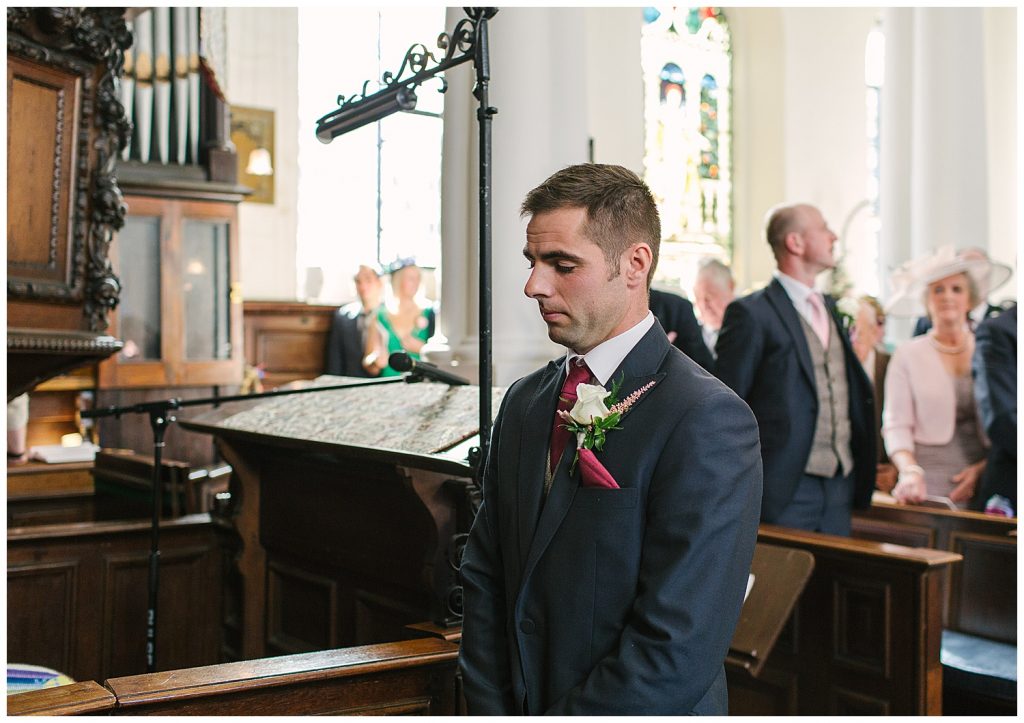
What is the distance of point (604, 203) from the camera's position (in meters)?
1.65

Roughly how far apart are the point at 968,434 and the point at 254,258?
28.9ft

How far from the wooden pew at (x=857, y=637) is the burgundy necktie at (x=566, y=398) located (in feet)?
4.40

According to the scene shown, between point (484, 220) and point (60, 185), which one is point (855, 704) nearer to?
point (484, 220)

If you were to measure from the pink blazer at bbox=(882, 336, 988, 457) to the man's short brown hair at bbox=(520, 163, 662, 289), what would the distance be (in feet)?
10.5

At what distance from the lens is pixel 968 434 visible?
14.9 feet

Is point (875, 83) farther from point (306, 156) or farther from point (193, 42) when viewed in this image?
point (193, 42)

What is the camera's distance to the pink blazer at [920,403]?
4.52m

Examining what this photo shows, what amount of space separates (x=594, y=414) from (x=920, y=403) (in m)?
3.32

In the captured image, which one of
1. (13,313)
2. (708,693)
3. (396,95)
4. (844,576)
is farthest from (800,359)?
(13,313)

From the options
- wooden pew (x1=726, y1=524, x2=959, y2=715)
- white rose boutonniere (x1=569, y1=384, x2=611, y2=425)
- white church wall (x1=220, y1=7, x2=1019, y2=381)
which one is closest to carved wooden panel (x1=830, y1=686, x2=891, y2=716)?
wooden pew (x1=726, y1=524, x2=959, y2=715)

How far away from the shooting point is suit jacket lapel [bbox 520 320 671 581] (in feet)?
5.51

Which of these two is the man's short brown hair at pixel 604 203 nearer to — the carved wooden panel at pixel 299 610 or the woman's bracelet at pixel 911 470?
the carved wooden panel at pixel 299 610

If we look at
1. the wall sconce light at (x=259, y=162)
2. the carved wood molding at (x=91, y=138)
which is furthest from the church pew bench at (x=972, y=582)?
the wall sconce light at (x=259, y=162)

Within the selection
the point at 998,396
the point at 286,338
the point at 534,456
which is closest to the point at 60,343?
the point at 534,456
